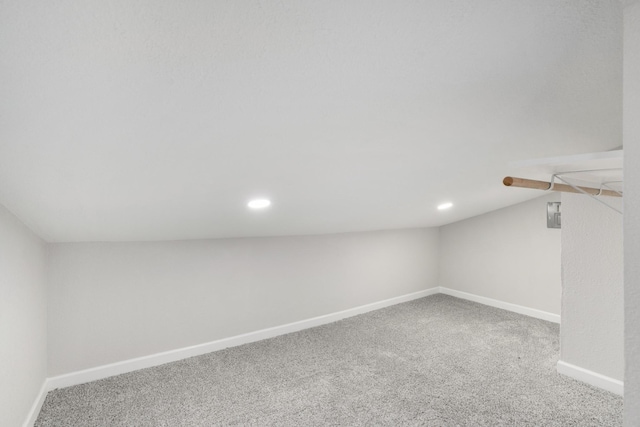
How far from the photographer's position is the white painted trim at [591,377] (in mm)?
2564

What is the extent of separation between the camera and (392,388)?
8.39 ft

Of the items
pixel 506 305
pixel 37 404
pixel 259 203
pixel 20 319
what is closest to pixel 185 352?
pixel 37 404

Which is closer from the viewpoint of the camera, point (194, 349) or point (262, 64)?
point (262, 64)

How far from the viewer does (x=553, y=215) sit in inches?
159

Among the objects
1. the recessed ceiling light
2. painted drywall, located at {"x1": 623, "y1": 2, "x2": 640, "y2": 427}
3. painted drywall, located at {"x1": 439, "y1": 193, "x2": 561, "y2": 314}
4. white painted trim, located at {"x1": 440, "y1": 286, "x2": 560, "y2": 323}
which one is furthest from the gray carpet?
painted drywall, located at {"x1": 623, "y1": 2, "x2": 640, "y2": 427}

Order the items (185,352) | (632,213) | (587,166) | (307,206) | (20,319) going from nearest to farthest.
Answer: (632,213) < (587,166) < (20,319) < (307,206) < (185,352)

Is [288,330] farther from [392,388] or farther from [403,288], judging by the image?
[403,288]

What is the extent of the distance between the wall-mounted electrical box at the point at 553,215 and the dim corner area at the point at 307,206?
0.08ft

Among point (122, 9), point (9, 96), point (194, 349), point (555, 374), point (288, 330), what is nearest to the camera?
point (122, 9)

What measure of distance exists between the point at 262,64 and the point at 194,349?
9.25 ft

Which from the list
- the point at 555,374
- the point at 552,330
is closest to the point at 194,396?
the point at 555,374

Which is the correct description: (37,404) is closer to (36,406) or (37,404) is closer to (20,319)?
(36,406)

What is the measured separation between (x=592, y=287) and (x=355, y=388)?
2025 mm

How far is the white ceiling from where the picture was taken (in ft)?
3.03
